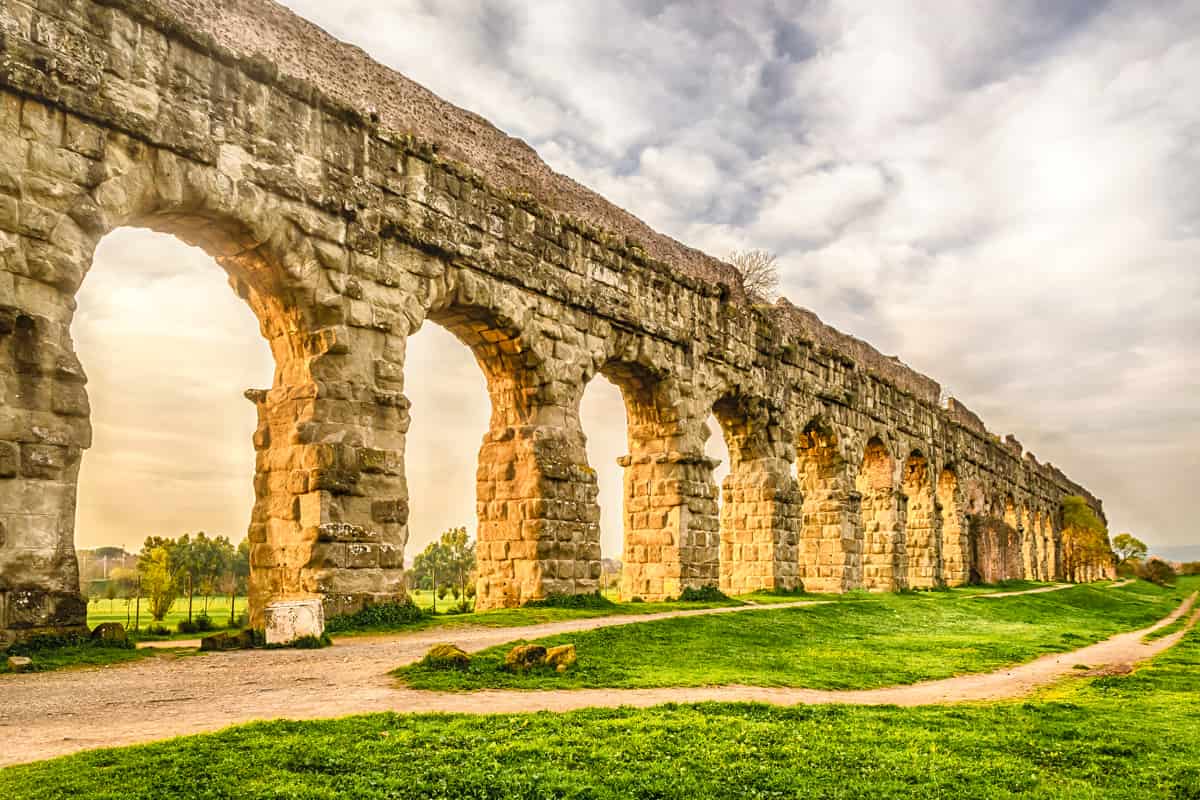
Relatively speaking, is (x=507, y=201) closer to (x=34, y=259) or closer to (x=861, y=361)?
(x=34, y=259)

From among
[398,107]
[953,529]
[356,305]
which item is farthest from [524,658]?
[953,529]

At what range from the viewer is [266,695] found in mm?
7215

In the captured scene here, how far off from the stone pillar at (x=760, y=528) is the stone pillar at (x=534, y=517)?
6.53m

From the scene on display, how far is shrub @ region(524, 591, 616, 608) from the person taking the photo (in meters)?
14.6

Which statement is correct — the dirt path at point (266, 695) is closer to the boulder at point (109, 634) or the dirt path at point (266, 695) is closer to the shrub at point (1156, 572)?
the boulder at point (109, 634)

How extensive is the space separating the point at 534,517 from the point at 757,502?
26.3 feet

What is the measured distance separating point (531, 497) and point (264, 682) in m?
7.35

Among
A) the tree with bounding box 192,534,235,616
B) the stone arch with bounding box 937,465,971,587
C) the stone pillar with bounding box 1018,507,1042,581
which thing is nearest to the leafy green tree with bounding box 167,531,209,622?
the tree with bounding box 192,534,235,616

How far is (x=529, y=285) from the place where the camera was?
15219 millimetres

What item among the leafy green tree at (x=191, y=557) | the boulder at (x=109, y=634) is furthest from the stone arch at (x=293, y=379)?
the leafy green tree at (x=191, y=557)

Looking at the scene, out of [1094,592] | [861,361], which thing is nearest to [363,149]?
[861,361]

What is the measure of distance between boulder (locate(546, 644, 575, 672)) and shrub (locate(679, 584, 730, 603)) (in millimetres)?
8764

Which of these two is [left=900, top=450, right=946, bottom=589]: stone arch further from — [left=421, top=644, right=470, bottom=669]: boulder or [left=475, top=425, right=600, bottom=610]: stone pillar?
[left=421, top=644, right=470, bottom=669]: boulder

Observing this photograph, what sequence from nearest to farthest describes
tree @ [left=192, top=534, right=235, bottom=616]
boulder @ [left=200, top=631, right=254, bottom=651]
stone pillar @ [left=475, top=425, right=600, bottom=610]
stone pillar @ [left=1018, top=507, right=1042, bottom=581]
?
1. boulder @ [left=200, top=631, right=254, bottom=651]
2. stone pillar @ [left=475, top=425, right=600, bottom=610]
3. tree @ [left=192, top=534, right=235, bottom=616]
4. stone pillar @ [left=1018, top=507, right=1042, bottom=581]
